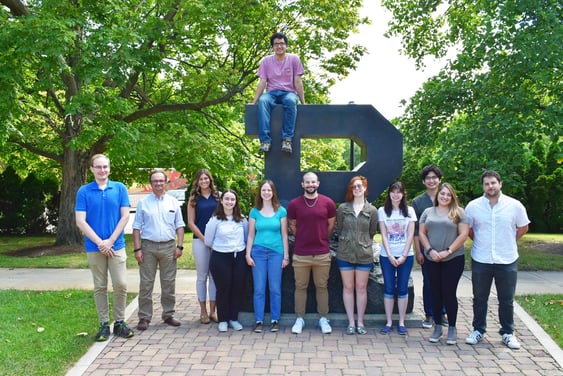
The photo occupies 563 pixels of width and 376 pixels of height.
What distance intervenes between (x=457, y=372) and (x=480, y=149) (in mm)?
7403

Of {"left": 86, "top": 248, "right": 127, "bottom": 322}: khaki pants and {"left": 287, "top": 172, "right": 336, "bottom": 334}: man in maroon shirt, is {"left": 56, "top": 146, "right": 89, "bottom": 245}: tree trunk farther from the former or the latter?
{"left": 287, "top": 172, "right": 336, "bottom": 334}: man in maroon shirt

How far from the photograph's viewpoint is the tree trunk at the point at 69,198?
45.4 ft

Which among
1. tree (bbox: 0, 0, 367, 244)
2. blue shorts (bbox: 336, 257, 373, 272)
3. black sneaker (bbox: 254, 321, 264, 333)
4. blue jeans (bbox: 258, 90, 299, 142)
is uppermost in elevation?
tree (bbox: 0, 0, 367, 244)

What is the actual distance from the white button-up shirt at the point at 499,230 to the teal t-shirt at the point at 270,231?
2071mm

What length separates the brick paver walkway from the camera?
462cm

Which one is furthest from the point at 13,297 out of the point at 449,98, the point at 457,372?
the point at 449,98

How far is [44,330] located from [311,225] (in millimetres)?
3187

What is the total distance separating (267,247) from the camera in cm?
566

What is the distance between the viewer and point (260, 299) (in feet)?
18.9

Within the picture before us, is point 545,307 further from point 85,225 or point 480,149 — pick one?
point 85,225

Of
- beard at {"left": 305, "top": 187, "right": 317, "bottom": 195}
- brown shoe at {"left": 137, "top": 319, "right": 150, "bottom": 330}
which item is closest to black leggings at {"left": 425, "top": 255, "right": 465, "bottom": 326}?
beard at {"left": 305, "top": 187, "right": 317, "bottom": 195}

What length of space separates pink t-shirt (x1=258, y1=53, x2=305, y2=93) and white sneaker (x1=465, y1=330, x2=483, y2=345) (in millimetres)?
3518

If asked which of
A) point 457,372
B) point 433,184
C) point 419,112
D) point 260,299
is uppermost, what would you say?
point 419,112

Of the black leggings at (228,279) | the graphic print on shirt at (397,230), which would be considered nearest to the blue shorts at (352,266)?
the graphic print on shirt at (397,230)
